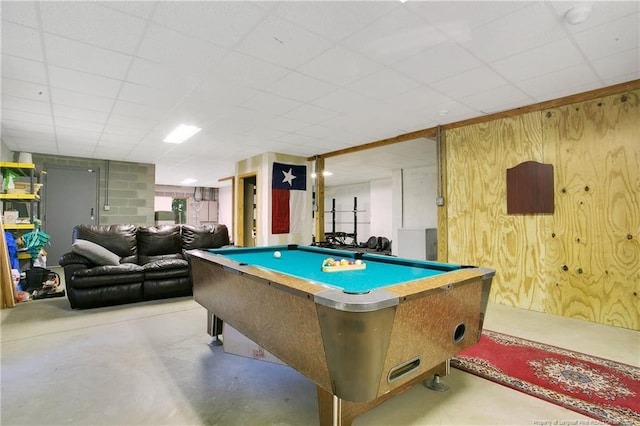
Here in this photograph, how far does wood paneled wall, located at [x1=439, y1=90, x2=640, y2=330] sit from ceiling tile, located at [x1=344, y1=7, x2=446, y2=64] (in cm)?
214

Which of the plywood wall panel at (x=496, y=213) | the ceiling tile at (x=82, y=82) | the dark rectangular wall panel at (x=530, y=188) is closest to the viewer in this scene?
the ceiling tile at (x=82, y=82)

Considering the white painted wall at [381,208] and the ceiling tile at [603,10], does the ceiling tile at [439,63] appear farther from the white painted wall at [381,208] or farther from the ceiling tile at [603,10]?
the white painted wall at [381,208]

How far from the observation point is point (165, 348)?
2.61 m

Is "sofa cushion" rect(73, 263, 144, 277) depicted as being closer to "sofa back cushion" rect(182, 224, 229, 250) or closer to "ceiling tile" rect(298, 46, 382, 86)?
"sofa back cushion" rect(182, 224, 229, 250)

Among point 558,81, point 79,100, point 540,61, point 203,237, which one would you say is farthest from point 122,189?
point 558,81

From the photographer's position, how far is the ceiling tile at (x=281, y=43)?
7.07 feet

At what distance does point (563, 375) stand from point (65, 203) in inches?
339

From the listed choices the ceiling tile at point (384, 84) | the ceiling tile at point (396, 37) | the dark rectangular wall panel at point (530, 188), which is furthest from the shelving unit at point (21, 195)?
the dark rectangular wall panel at point (530, 188)

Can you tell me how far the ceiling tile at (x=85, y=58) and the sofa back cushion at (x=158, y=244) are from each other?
2512 mm

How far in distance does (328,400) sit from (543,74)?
3.26 metres

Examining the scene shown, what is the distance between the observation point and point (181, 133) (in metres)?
4.91

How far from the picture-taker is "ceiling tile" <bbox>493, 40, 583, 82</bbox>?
2418 mm

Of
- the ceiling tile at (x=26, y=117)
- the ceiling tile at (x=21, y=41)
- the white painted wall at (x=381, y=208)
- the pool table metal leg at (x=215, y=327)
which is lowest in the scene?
the pool table metal leg at (x=215, y=327)

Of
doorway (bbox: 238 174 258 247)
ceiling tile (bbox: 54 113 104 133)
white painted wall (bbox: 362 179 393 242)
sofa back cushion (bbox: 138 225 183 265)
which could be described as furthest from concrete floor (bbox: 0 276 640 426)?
white painted wall (bbox: 362 179 393 242)
